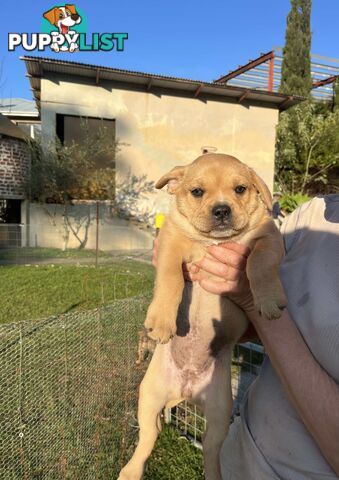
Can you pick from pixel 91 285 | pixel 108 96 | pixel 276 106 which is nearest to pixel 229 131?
pixel 276 106

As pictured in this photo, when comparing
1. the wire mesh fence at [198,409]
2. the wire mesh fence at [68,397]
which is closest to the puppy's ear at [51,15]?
the wire mesh fence at [68,397]

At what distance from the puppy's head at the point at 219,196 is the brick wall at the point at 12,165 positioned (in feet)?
46.1

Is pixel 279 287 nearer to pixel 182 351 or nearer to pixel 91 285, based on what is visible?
pixel 182 351

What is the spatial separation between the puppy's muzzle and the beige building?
14.8m

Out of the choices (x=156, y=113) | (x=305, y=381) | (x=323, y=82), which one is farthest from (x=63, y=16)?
(x=305, y=381)

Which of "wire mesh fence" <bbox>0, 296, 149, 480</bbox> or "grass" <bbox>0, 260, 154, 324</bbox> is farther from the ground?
"wire mesh fence" <bbox>0, 296, 149, 480</bbox>

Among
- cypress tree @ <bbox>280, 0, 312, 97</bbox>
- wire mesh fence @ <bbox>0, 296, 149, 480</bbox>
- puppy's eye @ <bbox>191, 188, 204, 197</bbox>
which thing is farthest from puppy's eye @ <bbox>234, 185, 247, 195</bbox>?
cypress tree @ <bbox>280, 0, 312, 97</bbox>

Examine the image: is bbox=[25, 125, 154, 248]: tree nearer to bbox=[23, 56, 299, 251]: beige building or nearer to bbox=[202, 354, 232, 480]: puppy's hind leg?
bbox=[23, 56, 299, 251]: beige building

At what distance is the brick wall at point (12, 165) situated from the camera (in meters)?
15.1

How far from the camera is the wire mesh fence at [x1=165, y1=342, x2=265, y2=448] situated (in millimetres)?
3527

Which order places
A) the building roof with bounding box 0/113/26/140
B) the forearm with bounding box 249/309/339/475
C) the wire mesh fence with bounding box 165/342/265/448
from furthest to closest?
the building roof with bounding box 0/113/26/140
the wire mesh fence with bounding box 165/342/265/448
the forearm with bounding box 249/309/339/475

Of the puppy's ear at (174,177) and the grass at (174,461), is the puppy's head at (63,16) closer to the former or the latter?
the puppy's ear at (174,177)

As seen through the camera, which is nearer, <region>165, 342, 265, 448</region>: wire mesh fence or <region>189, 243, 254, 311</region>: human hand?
<region>189, 243, 254, 311</region>: human hand

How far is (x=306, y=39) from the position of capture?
24922mm
